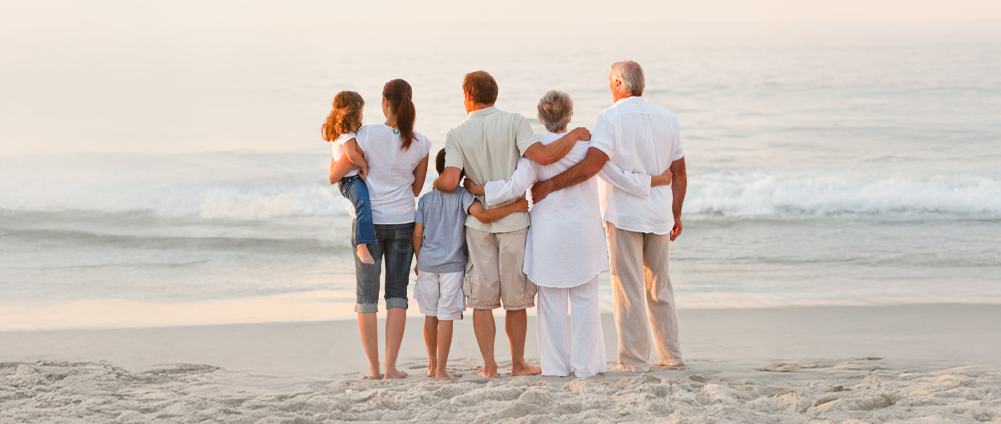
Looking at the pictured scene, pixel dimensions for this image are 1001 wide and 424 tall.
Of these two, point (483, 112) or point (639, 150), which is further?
point (639, 150)

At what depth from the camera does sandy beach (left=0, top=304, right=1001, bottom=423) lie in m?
3.03

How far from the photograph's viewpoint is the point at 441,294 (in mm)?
3645

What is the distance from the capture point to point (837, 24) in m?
23.8

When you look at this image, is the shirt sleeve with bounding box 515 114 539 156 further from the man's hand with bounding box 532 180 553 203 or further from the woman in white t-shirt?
the woman in white t-shirt

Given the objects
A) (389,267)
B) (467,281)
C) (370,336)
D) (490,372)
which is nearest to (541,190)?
(467,281)

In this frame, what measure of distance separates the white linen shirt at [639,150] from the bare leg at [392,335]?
45.2 inches

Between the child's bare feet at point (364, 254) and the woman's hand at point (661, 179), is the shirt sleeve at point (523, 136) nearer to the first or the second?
the woman's hand at point (661, 179)

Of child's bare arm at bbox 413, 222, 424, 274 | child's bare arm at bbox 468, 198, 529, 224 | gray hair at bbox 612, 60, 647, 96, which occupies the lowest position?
child's bare arm at bbox 413, 222, 424, 274

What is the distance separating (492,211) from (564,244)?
37 centimetres

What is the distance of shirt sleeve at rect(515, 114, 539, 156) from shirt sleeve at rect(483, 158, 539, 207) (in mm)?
66

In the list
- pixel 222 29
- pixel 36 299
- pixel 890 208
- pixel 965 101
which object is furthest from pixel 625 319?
pixel 222 29

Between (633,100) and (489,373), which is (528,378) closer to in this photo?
(489,373)

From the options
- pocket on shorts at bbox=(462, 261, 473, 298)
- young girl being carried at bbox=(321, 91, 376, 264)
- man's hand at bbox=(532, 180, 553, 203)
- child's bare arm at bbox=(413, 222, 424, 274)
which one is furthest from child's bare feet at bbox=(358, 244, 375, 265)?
man's hand at bbox=(532, 180, 553, 203)

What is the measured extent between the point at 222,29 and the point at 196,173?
1020 centimetres
